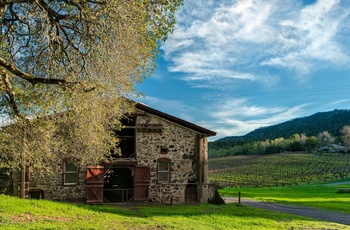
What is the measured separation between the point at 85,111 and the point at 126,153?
1480cm

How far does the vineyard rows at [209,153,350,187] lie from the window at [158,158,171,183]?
33.8 metres

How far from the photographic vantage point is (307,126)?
174 meters

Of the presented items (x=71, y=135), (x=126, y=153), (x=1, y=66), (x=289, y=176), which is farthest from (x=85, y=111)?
(x=289, y=176)

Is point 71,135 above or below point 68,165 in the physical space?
above

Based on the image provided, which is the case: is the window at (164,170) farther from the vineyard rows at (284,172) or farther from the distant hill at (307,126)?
the distant hill at (307,126)

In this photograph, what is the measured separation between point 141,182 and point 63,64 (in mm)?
12324

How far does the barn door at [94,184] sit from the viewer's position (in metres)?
19.3

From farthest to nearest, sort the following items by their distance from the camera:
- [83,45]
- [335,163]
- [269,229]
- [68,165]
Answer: [335,163]
[68,165]
[269,229]
[83,45]

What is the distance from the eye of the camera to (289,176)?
6412 cm

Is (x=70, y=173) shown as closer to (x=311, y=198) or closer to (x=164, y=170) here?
(x=164, y=170)

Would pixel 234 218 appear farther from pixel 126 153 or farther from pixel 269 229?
pixel 126 153

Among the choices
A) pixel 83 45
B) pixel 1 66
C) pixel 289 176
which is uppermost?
pixel 83 45

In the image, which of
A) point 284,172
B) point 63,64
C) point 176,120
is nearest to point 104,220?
point 63,64

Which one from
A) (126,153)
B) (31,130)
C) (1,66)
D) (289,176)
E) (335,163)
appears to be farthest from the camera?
(335,163)
